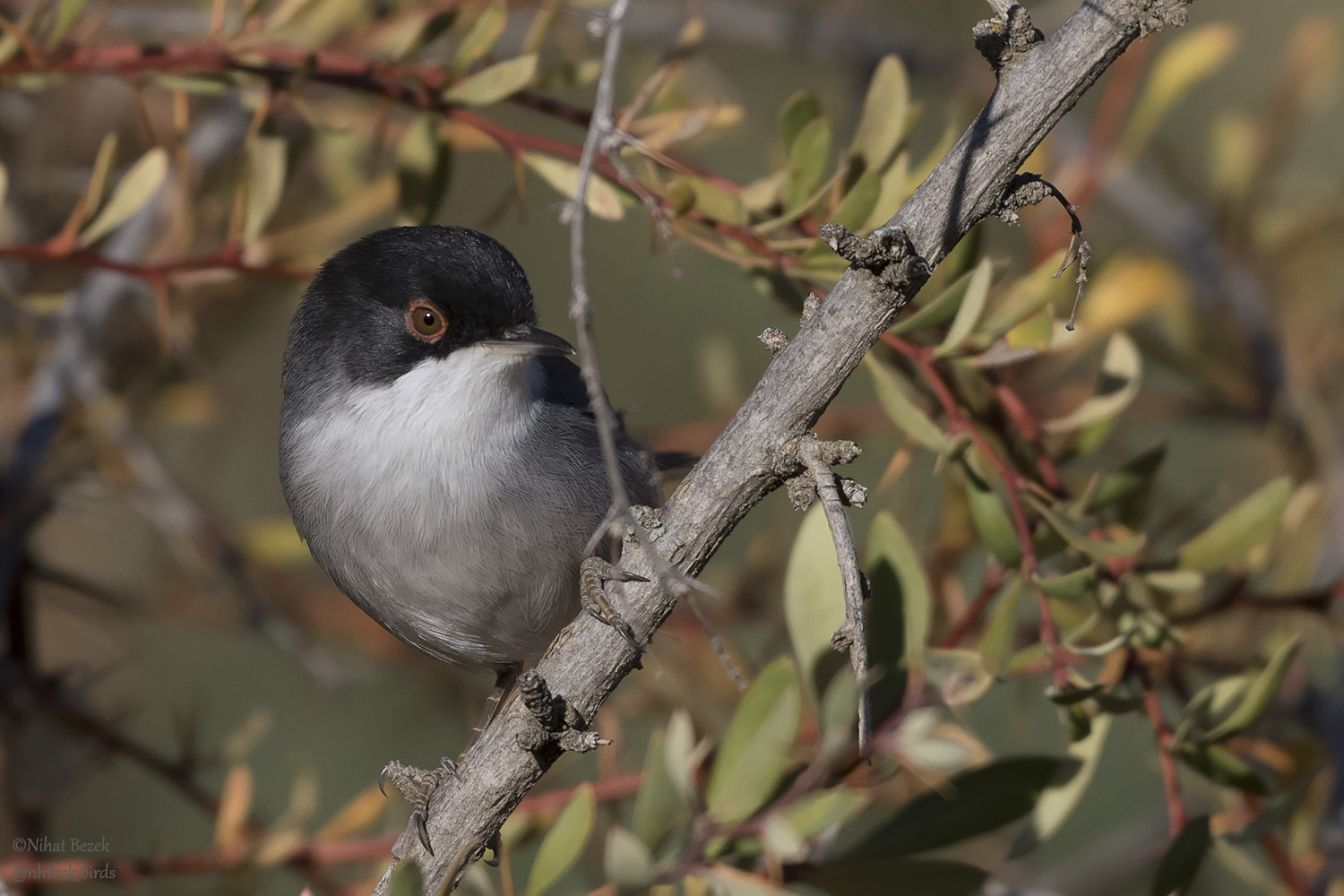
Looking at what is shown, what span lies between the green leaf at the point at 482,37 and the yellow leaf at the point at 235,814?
1674 millimetres

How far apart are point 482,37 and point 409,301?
2.44ft

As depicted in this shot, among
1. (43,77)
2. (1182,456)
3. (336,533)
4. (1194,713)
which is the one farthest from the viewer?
(1182,456)

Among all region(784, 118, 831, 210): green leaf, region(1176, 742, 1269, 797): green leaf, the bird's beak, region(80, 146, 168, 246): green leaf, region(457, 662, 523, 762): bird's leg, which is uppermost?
region(80, 146, 168, 246): green leaf

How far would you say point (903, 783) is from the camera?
2998mm

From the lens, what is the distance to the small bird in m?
2.83

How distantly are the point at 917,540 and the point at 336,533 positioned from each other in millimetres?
1519

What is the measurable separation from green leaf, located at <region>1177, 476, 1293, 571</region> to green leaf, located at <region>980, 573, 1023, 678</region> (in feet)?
1.43

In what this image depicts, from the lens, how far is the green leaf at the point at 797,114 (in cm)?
239

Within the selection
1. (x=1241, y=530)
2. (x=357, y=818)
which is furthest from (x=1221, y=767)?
(x=357, y=818)

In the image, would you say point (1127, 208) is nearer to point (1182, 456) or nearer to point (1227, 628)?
point (1227, 628)

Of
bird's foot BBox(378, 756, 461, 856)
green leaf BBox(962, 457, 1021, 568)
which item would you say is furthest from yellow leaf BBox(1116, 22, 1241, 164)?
bird's foot BBox(378, 756, 461, 856)

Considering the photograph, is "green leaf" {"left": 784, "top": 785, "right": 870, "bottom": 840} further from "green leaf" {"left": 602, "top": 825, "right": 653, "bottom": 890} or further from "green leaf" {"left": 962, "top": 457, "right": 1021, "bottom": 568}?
"green leaf" {"left": 962, "top": 457, "right": 1021, "bottom": 568}

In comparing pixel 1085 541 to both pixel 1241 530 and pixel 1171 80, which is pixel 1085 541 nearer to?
pixel 1241 530

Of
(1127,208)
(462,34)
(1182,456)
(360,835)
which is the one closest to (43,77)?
(462,34)
